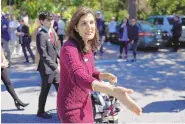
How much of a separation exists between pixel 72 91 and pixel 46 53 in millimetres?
2977

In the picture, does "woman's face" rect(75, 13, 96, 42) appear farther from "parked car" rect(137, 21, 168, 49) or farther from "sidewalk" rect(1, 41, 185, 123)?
"parked car" rect(137, 21, 168, 49)

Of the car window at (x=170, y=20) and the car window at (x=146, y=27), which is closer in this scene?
the car window at (x=146, y=27)

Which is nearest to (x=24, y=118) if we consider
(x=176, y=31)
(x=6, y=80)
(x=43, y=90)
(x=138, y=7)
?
(x=43, y=90)

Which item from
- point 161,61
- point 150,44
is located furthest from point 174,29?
point 161,61

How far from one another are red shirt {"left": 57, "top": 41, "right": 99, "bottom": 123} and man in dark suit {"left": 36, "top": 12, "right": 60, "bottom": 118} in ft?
8.95

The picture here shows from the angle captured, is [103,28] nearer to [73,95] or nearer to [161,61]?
[161,61]

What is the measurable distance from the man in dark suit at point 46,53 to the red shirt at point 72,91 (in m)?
2.73

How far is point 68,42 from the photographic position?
93.8 inches

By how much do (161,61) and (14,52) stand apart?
19.8 feet

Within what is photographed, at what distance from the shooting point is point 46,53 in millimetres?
5301

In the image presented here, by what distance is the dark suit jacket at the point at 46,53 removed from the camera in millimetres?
5238

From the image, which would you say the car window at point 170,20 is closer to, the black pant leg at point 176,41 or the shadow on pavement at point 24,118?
the black pant leg at point 176,41

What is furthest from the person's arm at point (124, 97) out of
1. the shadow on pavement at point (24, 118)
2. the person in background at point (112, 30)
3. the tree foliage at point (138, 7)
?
the tree foliage at point (138, 7)

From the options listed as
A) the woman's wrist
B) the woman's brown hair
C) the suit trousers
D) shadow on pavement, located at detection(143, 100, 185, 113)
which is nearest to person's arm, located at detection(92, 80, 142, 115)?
the woman's brown hair
